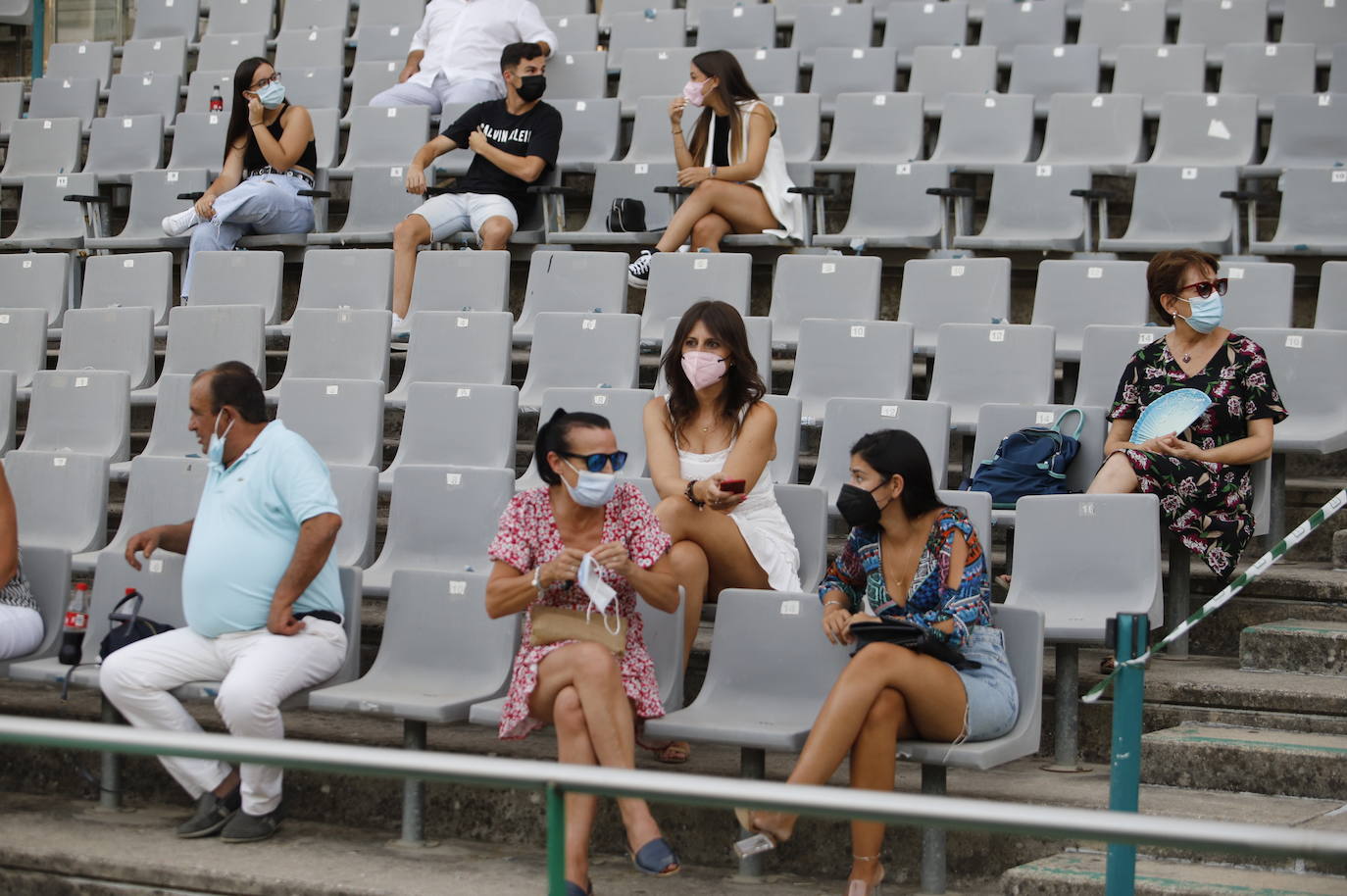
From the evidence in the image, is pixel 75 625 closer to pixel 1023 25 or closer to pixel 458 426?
pixel 458 426

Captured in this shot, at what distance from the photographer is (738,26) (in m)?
8.92

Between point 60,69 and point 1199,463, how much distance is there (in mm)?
7954

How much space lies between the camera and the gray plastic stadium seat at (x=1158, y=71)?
781 centimetres

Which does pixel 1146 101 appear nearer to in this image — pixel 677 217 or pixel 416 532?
pixel 677 217

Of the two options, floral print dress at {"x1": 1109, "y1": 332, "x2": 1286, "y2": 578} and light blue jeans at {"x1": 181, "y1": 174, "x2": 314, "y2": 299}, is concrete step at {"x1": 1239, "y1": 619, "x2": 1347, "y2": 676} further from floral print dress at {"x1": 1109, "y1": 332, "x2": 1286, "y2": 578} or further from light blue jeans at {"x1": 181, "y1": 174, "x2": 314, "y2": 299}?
light blue jeans at {"x1": 181, "y1": 174, "x2": 314, "y2": 299}

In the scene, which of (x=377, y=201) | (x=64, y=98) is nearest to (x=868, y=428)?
(x=377, y=201)

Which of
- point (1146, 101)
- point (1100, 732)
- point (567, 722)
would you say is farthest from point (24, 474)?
point (1146, 101)

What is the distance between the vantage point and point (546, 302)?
262 inches

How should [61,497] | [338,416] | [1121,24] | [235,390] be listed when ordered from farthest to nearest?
[1121,24] < [338,416] < [61,497] < [235,390]

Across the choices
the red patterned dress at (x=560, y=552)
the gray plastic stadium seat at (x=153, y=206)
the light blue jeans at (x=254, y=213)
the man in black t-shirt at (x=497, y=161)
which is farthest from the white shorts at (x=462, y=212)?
the red patterned dress at (x=560, y=552)

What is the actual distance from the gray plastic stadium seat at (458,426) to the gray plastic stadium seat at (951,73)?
3.32m

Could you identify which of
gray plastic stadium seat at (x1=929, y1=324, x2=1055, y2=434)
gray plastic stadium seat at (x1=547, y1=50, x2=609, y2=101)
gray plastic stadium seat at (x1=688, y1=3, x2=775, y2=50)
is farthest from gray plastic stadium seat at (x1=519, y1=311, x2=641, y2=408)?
gray plastic stadium seat at (x1=688, y1=3, x2=775, y2=50)

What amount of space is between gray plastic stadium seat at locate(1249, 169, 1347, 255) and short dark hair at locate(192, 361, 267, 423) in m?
3.86

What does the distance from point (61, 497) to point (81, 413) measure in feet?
2.26
